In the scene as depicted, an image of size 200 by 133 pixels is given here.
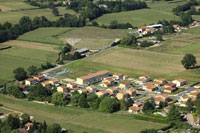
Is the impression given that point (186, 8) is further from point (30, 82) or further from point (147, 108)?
point (147, 108)

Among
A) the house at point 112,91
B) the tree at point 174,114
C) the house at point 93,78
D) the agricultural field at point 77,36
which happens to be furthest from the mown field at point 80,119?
the agricultural field at point 77,36

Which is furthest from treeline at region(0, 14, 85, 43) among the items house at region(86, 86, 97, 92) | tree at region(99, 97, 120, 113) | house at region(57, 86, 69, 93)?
tree at region(99, 97, 120, 113)

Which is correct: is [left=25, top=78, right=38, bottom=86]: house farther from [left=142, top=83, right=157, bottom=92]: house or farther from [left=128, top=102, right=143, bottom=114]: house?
[left=128, top=102, right=143, bottom=114]: house

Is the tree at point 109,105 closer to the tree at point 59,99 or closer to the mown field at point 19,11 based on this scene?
the tree at point 59,99

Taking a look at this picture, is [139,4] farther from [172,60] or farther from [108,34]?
[172,60]

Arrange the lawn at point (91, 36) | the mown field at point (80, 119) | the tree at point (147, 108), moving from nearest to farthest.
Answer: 1. the mown field at point (80, 119)
2. the tree at point (147, 108)
3. the lawn at point (91, 36)

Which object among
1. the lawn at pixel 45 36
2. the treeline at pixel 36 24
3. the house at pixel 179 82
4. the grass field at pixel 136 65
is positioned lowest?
the house at pixel 179 82
